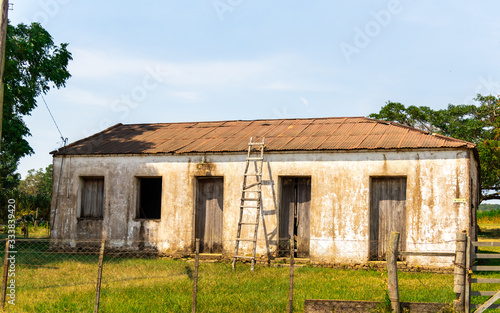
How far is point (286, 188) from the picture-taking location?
15.6 m

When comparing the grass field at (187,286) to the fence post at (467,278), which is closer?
the fence post at (467,278)

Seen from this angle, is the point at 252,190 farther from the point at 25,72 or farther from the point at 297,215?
the point at 25,72

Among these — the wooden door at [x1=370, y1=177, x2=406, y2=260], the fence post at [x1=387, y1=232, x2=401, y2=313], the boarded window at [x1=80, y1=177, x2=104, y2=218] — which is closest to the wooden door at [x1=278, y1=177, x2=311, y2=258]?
the wooden door at [x1=370, y1=177, x2=406, y2=260]

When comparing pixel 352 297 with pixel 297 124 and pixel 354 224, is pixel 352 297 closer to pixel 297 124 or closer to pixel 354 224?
pixel 354 224

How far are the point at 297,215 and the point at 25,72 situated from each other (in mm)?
11288

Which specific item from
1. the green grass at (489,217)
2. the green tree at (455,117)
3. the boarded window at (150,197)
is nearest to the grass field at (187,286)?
the boarded window at (150,197)

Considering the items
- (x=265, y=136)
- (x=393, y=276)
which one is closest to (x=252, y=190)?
(x=265, y=136)

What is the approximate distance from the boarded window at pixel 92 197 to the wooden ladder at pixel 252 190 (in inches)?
198

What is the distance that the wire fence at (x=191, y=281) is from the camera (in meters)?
9.27

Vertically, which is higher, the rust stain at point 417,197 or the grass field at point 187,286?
the rust stain at point 417,197

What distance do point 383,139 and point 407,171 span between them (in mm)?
1289

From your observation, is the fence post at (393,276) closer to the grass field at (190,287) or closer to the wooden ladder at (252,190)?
the grass field at (190,287)

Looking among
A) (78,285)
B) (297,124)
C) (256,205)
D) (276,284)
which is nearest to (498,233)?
(297,124)

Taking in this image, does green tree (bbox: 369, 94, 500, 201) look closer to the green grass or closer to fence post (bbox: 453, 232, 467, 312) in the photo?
the green grass
